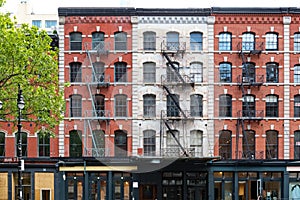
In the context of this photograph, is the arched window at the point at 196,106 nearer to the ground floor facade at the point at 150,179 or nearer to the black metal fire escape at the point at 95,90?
the ground floor facade at the point at 150,179

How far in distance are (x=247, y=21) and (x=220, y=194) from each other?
1277 cm

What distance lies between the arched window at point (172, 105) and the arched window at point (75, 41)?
24.6 ft

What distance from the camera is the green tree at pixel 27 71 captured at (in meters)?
28.1

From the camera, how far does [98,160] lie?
38.6 meters

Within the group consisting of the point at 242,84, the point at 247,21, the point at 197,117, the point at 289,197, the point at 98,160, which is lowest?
the point at 289,197

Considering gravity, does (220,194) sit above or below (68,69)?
below

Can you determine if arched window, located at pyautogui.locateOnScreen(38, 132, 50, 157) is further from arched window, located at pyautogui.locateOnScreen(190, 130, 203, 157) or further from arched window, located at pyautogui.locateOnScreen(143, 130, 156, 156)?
arched window, located at pyautogui.locateOnScreen(190, 130, 203, 157)

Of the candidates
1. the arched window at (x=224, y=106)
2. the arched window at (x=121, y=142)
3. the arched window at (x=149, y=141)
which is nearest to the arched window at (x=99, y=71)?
the arched window at (x=121, y=142)

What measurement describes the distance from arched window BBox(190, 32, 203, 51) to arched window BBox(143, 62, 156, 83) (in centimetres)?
318

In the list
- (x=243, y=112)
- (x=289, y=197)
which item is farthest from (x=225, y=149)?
(x=289, y=197)

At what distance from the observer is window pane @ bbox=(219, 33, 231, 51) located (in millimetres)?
39656

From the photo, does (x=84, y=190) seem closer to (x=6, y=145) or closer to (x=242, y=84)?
(x=6, y=145)

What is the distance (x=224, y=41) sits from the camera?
3969 centimetres

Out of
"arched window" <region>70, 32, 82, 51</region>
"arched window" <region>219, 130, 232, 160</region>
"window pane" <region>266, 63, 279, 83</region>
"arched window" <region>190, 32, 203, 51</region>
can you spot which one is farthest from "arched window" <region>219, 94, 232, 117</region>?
"arched window" <region>70, 32, 82, 51</region>
